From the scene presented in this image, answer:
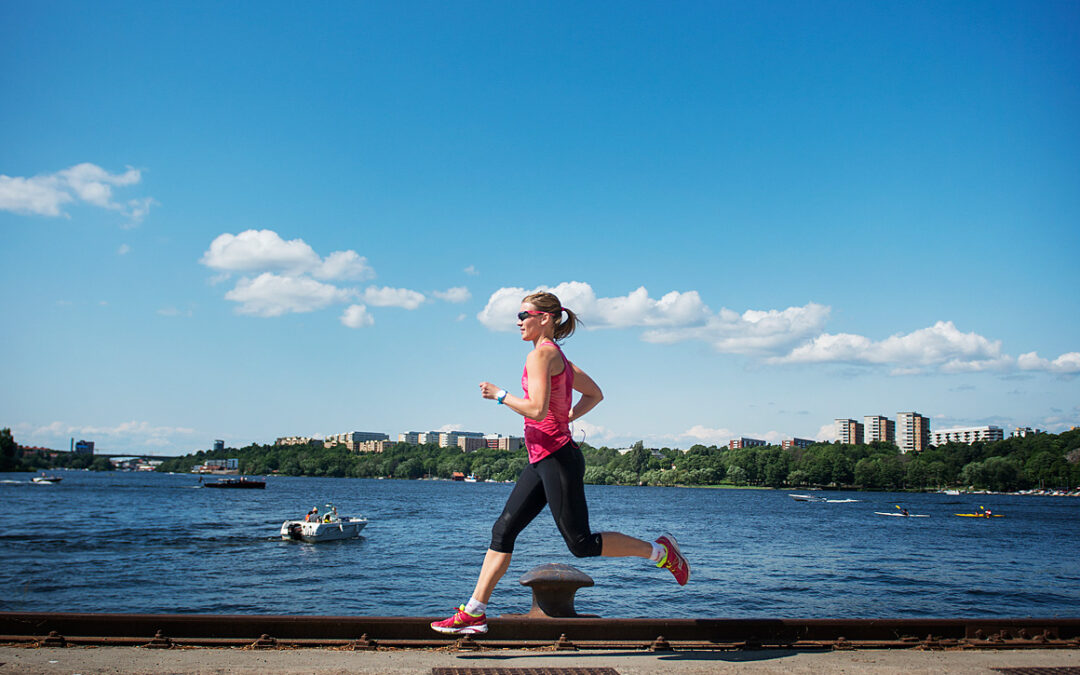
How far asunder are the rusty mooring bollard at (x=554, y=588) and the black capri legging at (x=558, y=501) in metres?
0.63

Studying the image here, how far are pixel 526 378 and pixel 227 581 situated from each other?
94.3ft

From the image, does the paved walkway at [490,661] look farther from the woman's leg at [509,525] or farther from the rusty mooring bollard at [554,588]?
the rusty mooring bollard at [554,588]

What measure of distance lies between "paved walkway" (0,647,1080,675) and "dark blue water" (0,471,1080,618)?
17.5 m

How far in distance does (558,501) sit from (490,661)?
109 centimetres

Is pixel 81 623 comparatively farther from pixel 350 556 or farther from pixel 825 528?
pixel 825 528

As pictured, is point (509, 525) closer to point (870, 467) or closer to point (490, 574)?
point (490, 574)

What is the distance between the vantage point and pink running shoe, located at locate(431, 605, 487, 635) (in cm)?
536

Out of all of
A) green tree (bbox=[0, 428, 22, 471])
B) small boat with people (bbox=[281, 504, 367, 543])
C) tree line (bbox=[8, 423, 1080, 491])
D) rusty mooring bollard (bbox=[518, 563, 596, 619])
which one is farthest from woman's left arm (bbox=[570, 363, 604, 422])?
green tree (bbox=[0, 428, 22, 471])

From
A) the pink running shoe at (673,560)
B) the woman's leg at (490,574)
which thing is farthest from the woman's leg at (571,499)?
the woman's leg at (490,574)

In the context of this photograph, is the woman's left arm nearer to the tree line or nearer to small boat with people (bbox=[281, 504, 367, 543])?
small boat with people (bbox=[281, 504, 367, 543])

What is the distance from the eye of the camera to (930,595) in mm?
29703

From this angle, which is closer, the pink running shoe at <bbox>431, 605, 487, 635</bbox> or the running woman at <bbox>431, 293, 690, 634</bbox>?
the running woman at <bbox>431, 293, 690, 634</bbox>

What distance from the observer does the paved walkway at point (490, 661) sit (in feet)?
15.4

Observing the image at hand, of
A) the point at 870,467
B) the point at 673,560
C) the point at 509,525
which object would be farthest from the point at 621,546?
the point at 870,467
